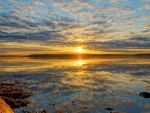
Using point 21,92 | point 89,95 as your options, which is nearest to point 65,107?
point 89,95

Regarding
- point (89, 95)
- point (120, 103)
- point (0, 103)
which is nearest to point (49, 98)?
point (89, 95)

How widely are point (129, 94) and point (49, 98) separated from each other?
8.36m

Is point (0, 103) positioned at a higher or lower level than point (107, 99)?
higher

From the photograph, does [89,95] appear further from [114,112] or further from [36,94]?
[114,112]

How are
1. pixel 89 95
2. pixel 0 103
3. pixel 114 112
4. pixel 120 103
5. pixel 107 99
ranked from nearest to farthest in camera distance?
pixel 0 103 → pixel 114 112 → pixel 120 103 → pixel 107 99 → pixel 89 95

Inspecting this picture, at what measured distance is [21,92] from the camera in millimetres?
26797

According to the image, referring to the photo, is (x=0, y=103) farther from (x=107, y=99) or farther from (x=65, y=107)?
(x=107, y=99)

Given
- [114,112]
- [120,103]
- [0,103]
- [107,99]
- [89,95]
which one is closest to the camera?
[0,103]

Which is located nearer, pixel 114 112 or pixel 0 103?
pixel 0 103

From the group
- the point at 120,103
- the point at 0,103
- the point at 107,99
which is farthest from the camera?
the point at 107,99

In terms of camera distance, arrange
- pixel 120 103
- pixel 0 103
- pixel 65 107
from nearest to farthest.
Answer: pixel 0 103
pixel 65 107
pixel 120 103

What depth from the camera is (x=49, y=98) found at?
24250 mm

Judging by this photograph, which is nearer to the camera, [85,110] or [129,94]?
[85,110]

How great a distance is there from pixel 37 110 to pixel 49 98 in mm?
4544
